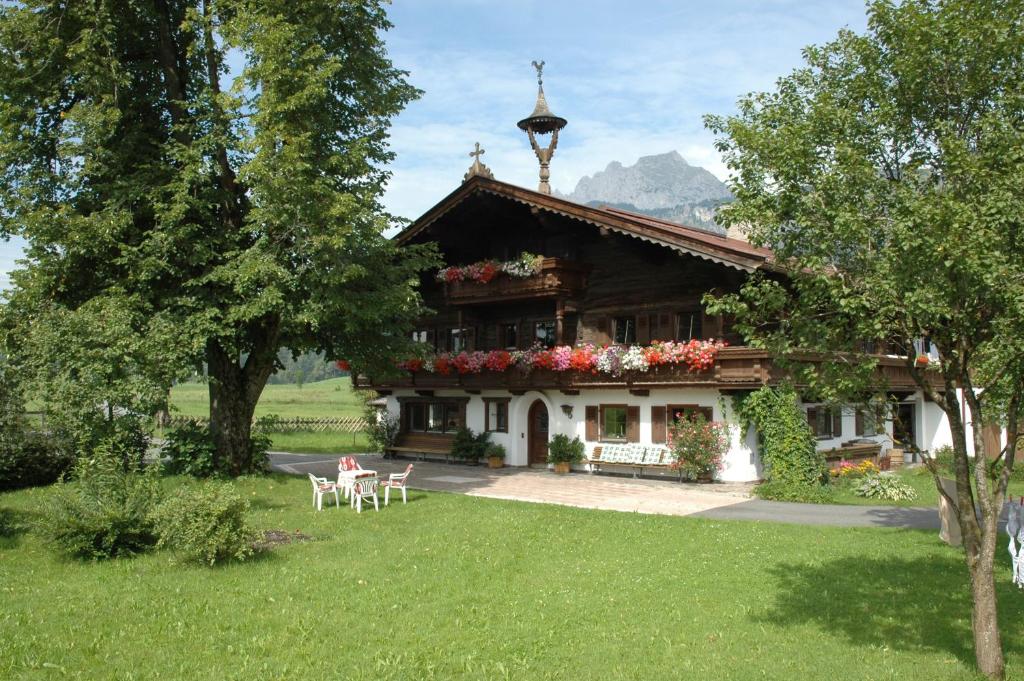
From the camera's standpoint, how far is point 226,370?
890 inches

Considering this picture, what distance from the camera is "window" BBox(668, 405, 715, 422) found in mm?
23019

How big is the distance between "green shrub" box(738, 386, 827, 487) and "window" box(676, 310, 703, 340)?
8.95ft

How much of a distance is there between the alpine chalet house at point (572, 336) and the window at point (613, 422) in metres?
0.04

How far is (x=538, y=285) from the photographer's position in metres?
25.8

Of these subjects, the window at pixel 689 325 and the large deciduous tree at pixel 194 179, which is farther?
the window at pixel 689 325

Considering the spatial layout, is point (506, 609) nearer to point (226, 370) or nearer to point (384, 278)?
point (384, 278)

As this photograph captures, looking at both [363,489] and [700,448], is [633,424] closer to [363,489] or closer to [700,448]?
[700,448]

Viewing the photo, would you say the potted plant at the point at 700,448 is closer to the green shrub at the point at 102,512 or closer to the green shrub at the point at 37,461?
the green shrub at the point at 102,512

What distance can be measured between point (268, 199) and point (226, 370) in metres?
6.19

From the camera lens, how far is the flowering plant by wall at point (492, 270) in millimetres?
25828

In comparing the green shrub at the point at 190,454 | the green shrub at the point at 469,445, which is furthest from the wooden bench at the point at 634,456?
the green shrub at the point at 190,454

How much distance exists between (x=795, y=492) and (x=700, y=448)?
3.10 metres

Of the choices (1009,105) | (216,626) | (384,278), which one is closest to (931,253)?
(1009,105)

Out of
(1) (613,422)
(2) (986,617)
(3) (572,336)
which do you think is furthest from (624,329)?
(2) (986,617)
